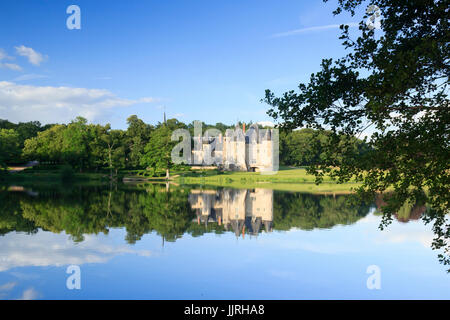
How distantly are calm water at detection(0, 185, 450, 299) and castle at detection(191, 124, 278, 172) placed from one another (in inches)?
1652

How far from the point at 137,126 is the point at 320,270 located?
2261 inches

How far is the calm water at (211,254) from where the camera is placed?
8.44m

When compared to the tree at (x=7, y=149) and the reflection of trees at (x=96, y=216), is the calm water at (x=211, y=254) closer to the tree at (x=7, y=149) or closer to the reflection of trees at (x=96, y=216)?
the reflection of trees at (x=96, y=216)

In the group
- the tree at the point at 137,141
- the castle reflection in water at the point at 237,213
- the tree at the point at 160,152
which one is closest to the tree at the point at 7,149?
the tree at the point at 137,141

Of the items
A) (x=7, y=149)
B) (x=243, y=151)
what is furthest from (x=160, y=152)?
(x=7, y=149)

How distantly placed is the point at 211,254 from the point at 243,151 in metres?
50.6

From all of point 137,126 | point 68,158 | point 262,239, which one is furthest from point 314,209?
point 137,126

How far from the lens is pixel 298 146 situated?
72.1 m

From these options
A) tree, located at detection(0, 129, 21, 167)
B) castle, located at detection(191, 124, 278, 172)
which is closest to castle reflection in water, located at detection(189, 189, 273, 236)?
tree, located at detection(0, 129, 21, 167)

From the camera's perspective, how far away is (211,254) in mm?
11609

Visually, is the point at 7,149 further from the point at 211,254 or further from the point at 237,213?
the point at 211,254

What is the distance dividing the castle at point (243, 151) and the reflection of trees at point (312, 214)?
3664 cm

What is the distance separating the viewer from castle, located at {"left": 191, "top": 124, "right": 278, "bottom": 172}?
62.2 metres
